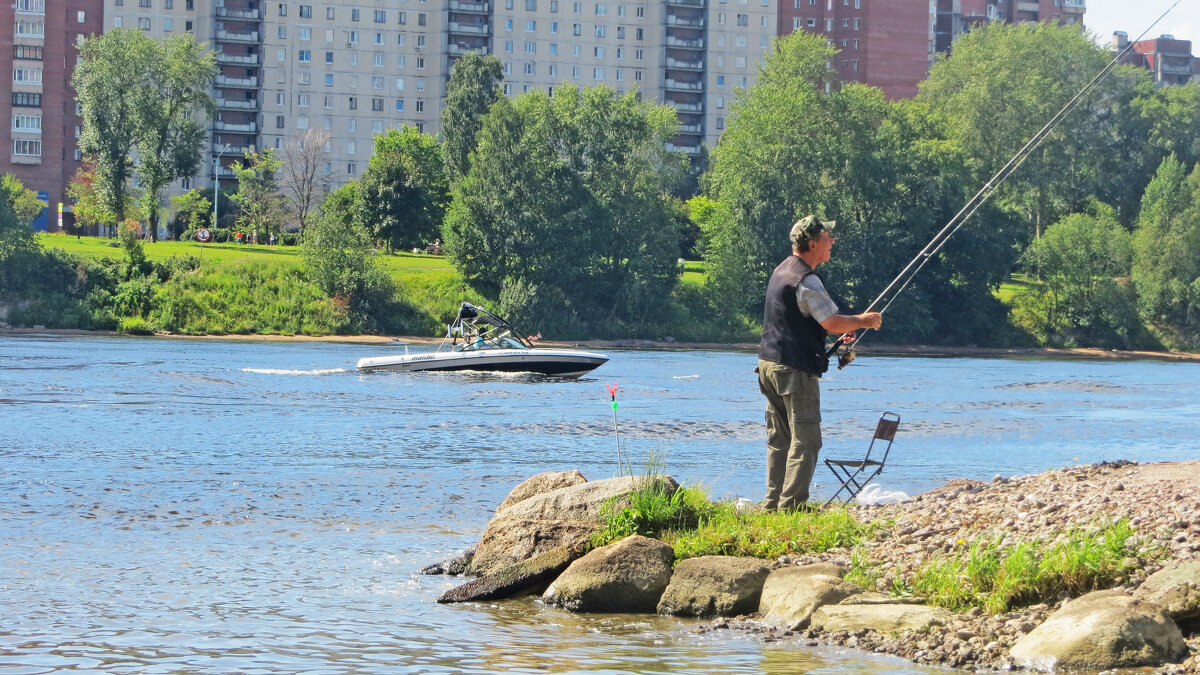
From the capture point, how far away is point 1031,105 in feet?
313

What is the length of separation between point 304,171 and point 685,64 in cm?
4715

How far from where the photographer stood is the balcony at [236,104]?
133 meters

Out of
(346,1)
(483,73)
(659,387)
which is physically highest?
(346,1)

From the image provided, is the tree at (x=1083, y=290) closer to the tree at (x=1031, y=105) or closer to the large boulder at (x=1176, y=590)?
the tree at (x=1031, y=105)

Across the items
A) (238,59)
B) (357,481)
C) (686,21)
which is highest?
(686,21)

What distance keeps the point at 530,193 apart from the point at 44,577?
72903 millimetres

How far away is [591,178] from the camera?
86.8 m

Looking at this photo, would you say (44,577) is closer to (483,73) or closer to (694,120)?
(483,73)

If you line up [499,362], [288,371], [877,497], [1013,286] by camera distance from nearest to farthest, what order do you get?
[877,497]
[499,362]
[288,371]
[1013,286]

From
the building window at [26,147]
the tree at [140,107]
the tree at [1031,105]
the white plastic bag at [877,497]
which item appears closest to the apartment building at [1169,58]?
the tree at [1031,105]

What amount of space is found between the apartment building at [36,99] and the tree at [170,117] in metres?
25.6

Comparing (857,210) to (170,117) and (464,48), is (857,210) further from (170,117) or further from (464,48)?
(464,48)

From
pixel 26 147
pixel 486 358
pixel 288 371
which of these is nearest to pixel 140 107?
pixel 26 147

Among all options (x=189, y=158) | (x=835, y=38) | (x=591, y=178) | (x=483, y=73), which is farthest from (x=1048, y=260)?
(x=835, y=38)
